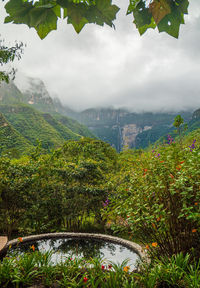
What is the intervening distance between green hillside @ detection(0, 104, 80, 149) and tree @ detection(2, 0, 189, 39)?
2272 inches

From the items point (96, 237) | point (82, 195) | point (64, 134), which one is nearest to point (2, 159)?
point (82, 195)

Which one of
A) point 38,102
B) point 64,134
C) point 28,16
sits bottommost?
point 64,134

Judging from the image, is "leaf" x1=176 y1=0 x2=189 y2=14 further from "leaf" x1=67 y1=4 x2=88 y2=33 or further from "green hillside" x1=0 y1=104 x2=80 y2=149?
"green hillside" x1=0 y1=104 x2=80 y2=149

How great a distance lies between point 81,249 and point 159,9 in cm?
551

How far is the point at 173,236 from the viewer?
3033mm

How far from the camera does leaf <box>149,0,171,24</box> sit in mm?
740

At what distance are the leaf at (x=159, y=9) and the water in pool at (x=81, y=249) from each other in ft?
Result: 15.6

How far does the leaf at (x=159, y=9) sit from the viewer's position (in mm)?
740

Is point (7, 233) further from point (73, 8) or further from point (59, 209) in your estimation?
point (73, 8)

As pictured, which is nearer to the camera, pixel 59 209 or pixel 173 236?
pixel 173 236

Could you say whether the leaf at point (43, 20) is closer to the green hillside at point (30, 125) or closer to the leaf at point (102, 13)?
Answer: the leaf at point (102, 13)

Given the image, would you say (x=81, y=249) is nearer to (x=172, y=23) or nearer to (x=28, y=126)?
(x=172, y=23)

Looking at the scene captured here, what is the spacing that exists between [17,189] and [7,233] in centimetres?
173

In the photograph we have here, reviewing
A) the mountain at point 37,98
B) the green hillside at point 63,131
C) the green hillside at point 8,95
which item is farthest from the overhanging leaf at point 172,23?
the mountain at point 37,98
